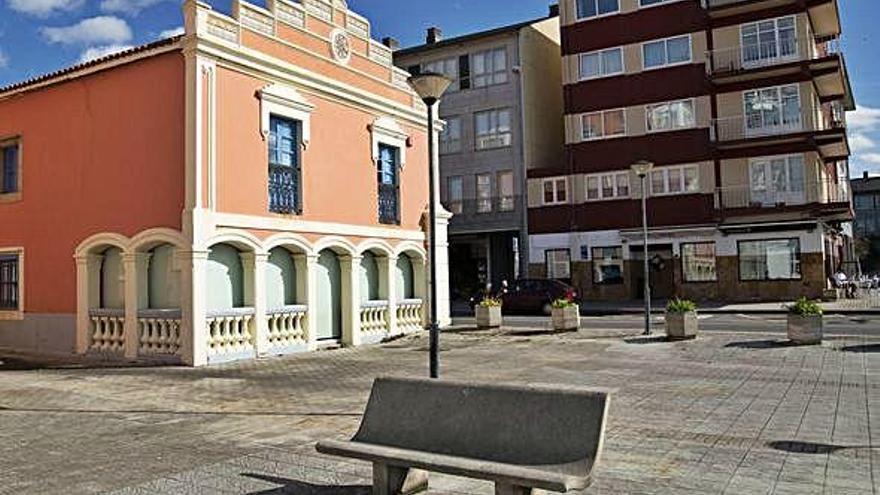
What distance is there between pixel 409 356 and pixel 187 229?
5.01m

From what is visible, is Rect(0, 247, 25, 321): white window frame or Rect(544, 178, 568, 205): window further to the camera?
Rect(544, 178, 568, 205): window

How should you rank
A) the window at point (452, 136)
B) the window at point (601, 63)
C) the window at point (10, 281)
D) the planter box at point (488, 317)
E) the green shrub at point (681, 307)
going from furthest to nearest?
1. the window at point (452, 136)
2. the window at point (601, 63)
3. the planter box at point (488, 317)
4. the green shrub at point (681, 307)
5. the window at point (10, 281)

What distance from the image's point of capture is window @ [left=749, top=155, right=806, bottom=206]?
108 ft

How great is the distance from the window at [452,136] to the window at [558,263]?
8.06 m

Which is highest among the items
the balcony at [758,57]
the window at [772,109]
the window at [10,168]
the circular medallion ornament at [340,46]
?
the balcony at [758,57]

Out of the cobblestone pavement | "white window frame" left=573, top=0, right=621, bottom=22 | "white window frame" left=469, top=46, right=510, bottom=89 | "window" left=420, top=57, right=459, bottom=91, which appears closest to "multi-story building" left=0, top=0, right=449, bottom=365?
the cobblestone pavement

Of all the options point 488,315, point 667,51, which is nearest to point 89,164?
point 488,315

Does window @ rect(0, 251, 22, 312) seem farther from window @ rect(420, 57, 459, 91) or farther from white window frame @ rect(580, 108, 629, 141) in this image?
window @ rect(420, 57, 459, 91)

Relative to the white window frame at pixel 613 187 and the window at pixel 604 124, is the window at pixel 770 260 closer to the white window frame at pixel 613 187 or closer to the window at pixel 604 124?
the white window frame at pixel 613 187

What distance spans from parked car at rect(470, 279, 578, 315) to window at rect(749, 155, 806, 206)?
32.5ft

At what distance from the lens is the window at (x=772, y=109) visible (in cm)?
3325

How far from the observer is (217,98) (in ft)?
48.1

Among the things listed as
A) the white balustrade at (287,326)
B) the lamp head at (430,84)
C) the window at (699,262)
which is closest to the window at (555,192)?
the window at (699,262)

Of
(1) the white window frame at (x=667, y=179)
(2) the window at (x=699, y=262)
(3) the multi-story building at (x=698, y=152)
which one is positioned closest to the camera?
(3) the multi-story building at (x=698, y=152)
